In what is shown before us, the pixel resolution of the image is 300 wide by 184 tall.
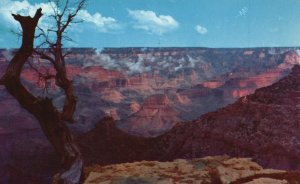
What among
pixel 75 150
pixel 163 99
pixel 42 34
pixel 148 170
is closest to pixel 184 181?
pixel 148 170

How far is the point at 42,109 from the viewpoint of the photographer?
9086 mm

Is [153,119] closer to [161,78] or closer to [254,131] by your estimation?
[254,131]

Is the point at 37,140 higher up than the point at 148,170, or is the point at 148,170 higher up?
the point at 148,170

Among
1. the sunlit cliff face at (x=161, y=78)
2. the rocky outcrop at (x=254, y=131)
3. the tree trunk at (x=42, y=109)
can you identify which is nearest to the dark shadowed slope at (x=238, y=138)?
the rocky outcrop at (x=254, y=131)

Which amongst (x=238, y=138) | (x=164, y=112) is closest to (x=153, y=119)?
(x=164, y=112)

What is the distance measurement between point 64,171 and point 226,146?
19557 millimetres

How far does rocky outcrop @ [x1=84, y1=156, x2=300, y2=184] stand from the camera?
8594 mm

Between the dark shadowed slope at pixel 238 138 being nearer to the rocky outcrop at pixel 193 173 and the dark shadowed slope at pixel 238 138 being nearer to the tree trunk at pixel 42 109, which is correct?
the rocky outcrop at pixel 193 173

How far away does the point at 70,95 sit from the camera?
10.0 metres

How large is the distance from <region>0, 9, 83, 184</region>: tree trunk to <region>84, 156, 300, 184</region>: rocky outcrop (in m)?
0.55

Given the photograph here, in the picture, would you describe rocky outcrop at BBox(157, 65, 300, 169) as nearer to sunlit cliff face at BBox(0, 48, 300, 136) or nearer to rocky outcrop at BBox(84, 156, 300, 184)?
rocky outcrop at BBox(84, 156, 300, 184)

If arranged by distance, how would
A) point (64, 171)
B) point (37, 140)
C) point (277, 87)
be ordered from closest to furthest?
point (64, 171) < point (277, 87) < point (37, 140)

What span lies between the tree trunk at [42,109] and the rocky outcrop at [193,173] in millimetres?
548

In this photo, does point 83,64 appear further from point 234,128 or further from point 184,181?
point 184,181
